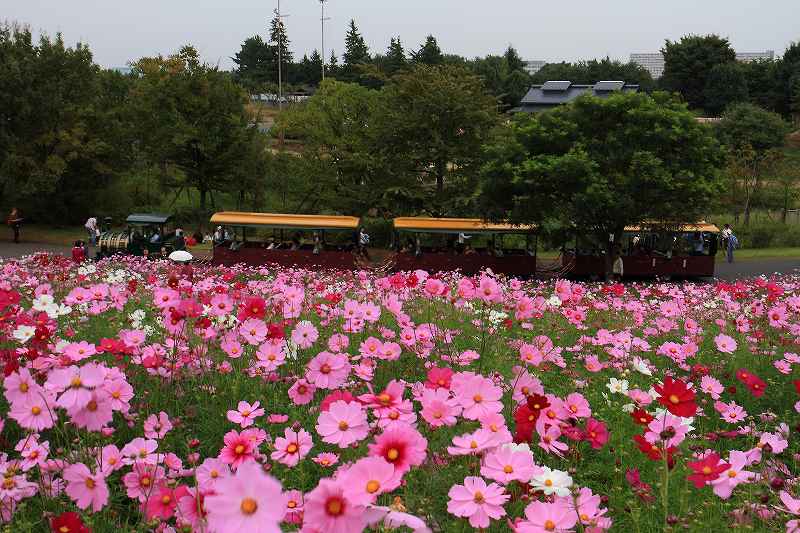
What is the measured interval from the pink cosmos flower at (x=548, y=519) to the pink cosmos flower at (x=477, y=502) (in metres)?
0.06

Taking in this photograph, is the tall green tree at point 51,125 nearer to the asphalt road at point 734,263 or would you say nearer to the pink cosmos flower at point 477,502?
the asphalt road at point 734,263

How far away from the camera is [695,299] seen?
8.91 metres

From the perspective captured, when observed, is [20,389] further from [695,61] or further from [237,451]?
[695,61]

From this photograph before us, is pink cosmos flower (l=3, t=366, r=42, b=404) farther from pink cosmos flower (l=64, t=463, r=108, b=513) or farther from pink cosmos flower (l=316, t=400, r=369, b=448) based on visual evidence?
pink cosmos flower (l=316, t=400, r=369, b=448)

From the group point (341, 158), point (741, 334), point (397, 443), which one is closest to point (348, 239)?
point (341, 158)

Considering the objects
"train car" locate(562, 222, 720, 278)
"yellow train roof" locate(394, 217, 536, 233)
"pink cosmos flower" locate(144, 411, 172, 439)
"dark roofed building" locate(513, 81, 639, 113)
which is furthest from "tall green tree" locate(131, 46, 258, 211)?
"dark roofed building" locate(513, 81, 639, 113)

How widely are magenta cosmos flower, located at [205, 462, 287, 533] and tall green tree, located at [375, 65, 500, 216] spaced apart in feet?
76.1

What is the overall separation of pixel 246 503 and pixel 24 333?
2.60 meters

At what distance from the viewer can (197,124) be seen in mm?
27125

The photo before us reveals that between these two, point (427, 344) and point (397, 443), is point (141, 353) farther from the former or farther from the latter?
point (397, 443)

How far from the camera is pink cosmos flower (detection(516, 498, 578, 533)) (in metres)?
1.56

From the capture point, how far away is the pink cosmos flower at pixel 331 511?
125 centimetres

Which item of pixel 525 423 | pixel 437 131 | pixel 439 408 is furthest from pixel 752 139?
pixel 439 408

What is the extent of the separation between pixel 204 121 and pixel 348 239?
31.4 ft
